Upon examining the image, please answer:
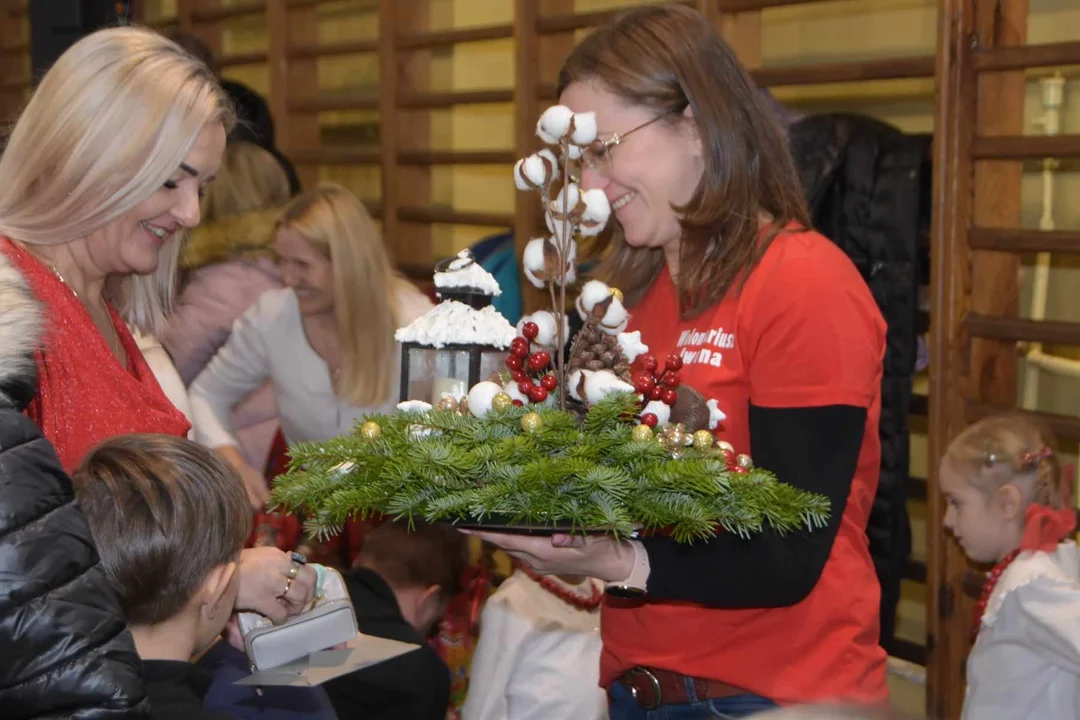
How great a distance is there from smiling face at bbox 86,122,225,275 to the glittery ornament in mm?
884

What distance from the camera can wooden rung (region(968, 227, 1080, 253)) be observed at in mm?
2936

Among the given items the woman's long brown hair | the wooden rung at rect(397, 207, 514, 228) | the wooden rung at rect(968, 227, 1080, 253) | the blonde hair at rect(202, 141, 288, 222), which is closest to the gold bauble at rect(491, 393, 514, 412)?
the woman's long brown hair

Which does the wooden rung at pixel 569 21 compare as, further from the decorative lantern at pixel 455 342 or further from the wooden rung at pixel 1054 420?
the decorative lantern at pixel 455 342

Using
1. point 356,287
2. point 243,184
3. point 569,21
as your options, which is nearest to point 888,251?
point 356,287

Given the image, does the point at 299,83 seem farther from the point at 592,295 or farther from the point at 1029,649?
the point at 592,295

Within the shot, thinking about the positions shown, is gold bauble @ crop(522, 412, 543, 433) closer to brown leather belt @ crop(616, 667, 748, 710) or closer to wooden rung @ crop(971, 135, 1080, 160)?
brown leather belt @ crop(616, 667, 748, 710)

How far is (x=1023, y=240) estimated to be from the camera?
9.89ft

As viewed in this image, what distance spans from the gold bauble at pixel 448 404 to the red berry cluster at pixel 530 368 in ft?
0.26

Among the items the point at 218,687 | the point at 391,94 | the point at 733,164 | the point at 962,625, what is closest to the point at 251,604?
the point at 218,687

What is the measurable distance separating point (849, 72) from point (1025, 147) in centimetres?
59

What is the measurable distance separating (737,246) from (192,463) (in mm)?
790

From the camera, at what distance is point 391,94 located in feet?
16.9

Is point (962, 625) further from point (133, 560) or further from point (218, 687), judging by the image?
point (133, 560)

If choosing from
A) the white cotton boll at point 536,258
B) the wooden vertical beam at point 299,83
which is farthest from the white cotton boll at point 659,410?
the wooden vertical beam at point 299,83
